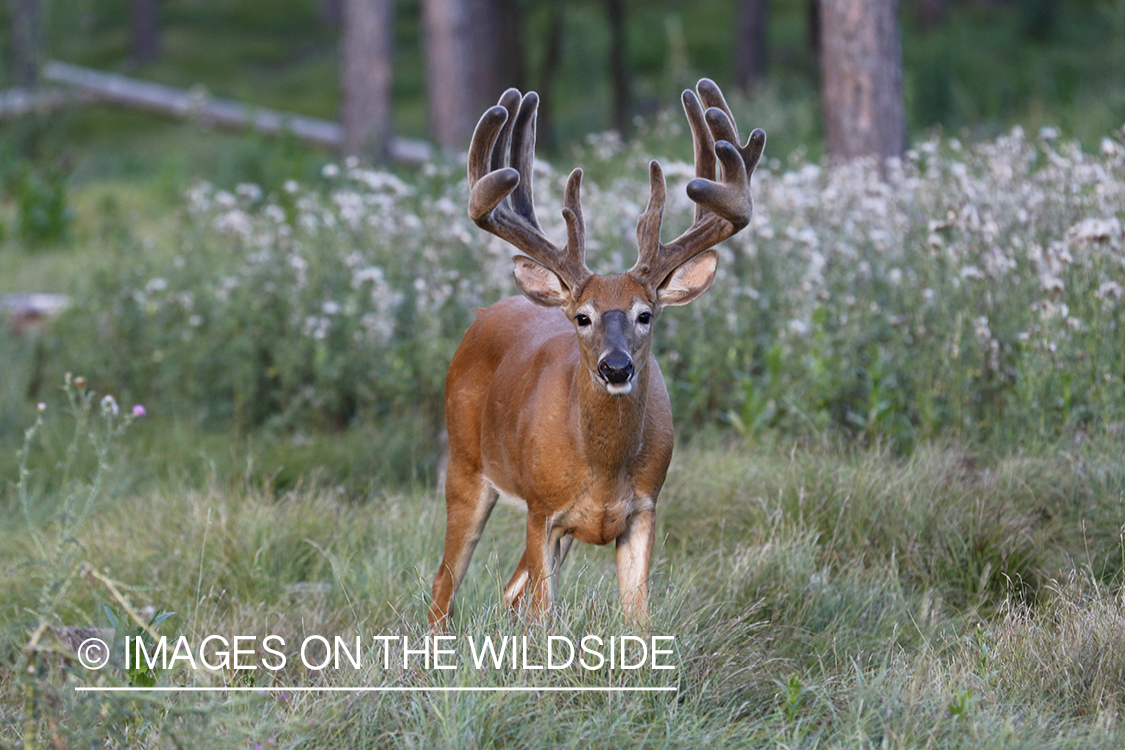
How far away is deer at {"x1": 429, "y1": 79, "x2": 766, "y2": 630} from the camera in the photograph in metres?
3.70

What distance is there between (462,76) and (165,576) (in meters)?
9.37

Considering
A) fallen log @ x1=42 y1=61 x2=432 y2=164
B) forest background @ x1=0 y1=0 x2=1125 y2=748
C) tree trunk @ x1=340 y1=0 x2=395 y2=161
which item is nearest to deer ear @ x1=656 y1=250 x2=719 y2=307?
forest background @ x1=0 y1=0 x2=1125 y2=748

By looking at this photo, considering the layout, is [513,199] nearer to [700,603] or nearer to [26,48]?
[700,603]

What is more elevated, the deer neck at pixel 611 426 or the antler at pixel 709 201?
the antler at pixel 709 201

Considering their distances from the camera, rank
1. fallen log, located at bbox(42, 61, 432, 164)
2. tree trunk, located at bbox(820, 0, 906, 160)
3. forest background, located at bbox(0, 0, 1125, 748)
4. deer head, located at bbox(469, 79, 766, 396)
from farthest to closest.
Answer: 1. fallen log, located at bbox(42, 61, 432, 164)
2. tree trunk, located at bbox(820, 0, 906, 160)
3. deer head, located at bbox(469, 79, 766, 396)
4. forest background, located at bbox(0, 0, 1125, 748)

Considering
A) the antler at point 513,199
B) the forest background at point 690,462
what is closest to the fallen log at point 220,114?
the forest background at point 690,462

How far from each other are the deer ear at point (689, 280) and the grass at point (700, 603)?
2.94 ft

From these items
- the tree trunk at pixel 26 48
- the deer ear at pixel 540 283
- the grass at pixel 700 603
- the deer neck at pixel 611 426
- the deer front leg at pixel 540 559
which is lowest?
the grass at pixel 700 603

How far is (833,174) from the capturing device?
722cm

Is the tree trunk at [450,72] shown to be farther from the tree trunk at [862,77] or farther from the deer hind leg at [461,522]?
the deer hind leg at [461,522]

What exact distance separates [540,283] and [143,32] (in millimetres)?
30477

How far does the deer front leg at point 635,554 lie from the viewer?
3.76 metres

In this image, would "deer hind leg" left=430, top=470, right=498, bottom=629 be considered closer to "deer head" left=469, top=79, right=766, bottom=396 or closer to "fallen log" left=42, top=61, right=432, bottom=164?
"deer head" left=469, top=79, right=766, bottom=396

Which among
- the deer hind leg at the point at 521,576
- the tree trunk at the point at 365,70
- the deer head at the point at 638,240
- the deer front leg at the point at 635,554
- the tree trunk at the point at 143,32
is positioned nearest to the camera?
the deer head at the point at 638,240
